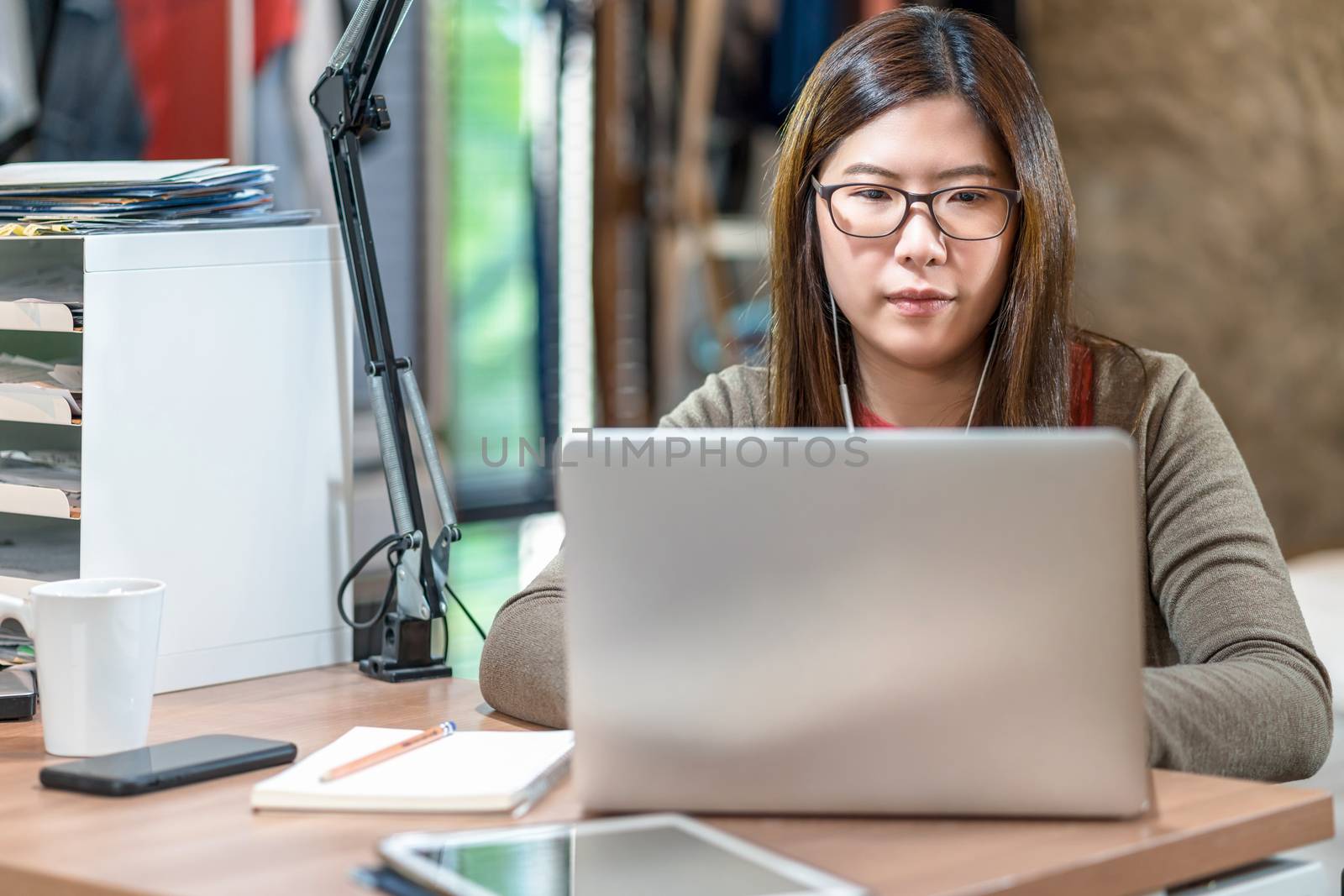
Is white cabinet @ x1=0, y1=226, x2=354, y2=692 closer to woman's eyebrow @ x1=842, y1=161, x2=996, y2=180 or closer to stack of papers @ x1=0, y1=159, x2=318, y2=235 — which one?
stack of papers @ x1=0, y1=159, x2=318, y2=235

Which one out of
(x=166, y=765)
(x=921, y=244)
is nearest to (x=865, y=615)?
(x=166, y=765)

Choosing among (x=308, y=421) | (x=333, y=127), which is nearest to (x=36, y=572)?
(x=308, y=421)

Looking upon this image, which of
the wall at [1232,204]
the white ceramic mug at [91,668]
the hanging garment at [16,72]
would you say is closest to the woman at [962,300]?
the white ceramic mug at [91,668]

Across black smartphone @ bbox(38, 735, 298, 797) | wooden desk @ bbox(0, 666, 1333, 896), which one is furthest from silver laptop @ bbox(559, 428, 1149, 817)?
black smartphone @ bbox(38, 735, 298, 797)

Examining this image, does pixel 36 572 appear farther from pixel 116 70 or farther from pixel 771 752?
pixel 116 70

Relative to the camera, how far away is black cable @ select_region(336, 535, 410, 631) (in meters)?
1.47

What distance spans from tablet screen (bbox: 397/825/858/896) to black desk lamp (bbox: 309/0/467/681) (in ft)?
1.94

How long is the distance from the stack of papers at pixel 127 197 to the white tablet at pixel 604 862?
737mm

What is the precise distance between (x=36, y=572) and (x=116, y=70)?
1095 millimetres

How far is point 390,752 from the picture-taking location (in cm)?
105

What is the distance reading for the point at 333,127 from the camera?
147 cm

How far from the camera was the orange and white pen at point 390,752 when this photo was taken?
994 millimetres

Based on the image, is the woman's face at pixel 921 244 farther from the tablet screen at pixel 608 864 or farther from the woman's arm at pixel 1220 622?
the tablet screen at pixel 608 864

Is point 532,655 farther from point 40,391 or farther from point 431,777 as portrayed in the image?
point 40,391
